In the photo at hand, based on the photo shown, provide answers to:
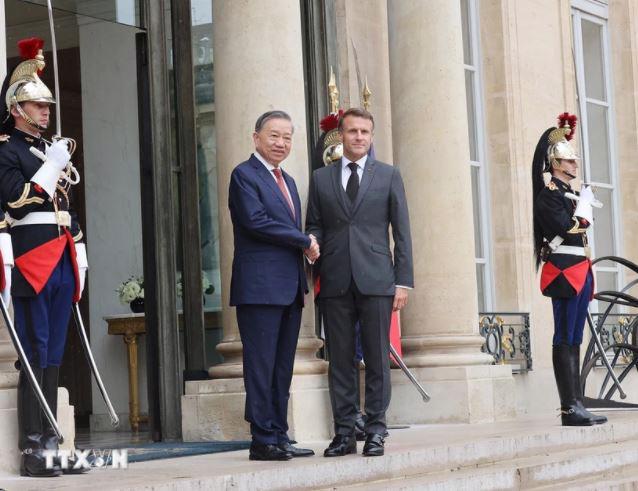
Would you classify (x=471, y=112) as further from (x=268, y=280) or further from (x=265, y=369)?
(x=265, y=369)

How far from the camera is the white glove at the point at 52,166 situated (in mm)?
6344

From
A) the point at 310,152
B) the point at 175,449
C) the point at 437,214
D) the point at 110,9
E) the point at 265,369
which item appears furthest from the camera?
the point at 310,152

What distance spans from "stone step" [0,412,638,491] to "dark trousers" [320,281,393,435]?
233 millimetres

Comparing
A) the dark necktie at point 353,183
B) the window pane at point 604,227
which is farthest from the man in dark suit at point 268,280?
the window pane at point 604,227

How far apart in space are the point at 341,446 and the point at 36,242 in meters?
1.81

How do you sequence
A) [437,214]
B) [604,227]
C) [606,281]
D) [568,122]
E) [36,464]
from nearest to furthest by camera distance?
[36,464], [568,122], [437,214], [606,281], [604,227]

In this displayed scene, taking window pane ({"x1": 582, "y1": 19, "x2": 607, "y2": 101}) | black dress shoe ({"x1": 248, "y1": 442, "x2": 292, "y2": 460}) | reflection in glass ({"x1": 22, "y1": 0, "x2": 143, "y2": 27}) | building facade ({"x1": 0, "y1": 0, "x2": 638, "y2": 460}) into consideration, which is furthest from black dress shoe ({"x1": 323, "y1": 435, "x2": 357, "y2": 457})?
window pane ({"x1": 582, "y1": 19, "x2": 607, "y2": 101})

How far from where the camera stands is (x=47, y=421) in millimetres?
6500

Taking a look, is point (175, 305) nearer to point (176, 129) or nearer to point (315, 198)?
point (176, 129)

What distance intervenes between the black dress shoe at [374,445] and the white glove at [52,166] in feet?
6.35

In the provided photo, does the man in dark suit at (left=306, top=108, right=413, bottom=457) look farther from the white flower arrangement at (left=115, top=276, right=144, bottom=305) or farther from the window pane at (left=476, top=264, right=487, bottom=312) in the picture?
the window pane at (left=476, top=264, right=487, bottom=312)

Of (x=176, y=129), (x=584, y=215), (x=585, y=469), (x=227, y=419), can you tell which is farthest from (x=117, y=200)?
(x=585, y=469)

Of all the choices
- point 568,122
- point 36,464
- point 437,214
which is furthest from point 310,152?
point 36,464

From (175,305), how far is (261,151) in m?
2.50
